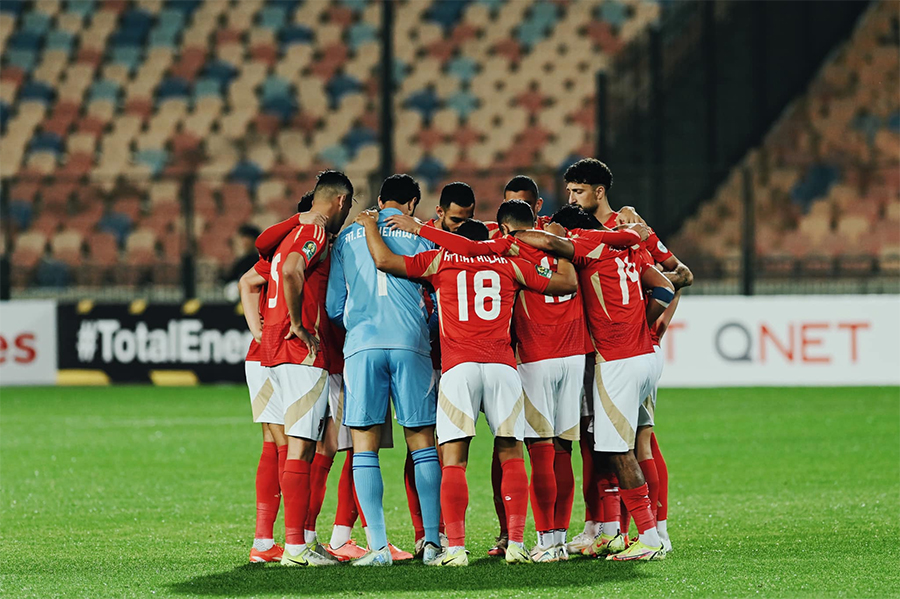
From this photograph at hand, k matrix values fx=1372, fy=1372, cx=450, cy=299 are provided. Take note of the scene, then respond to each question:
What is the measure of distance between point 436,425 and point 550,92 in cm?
2120

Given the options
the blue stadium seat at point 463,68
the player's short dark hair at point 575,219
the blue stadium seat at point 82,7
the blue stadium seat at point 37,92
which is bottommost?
the player's short dark hair at point 575,219

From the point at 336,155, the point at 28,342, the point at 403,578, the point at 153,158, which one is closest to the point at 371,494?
the point at 403,578

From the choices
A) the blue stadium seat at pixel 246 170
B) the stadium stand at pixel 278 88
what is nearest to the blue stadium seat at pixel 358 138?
the stadium stand at pixel 278 88

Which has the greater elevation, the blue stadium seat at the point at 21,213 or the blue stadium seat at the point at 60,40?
the blue stadium seat at the point at 60,40

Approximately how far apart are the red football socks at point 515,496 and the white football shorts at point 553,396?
23cm

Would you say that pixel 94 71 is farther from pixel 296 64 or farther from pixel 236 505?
pixel 236 505

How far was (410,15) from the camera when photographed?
94.8 feet

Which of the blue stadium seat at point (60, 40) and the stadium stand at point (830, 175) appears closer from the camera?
the stadium stand at point (830, 175)

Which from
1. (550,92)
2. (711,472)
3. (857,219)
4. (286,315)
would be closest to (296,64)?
(550,92)

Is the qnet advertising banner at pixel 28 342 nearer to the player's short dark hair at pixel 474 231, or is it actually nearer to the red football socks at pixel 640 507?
the player's short dark hair at pixel 474 231

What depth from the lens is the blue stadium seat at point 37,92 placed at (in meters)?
27.6

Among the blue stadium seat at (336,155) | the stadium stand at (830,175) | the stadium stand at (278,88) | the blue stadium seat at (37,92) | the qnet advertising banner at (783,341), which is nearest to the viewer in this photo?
the qnet advertising banner at (783,341)

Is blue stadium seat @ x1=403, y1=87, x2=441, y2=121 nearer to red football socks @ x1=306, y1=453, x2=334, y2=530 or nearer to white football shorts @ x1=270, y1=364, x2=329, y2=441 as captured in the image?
red football socks @ x1=306, y1=453, x2=334, y2=530

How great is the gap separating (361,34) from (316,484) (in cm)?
2268
